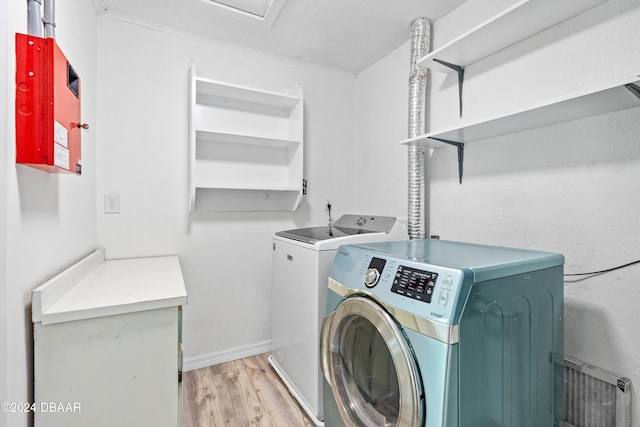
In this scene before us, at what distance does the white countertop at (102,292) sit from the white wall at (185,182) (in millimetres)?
426

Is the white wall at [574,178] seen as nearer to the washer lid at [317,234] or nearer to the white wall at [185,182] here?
the washer lid at [317,234]

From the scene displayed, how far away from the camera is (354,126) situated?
2840 millimetres

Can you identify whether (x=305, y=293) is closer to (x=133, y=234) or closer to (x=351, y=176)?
(x=133, y=234)

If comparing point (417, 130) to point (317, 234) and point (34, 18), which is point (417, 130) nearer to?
point (317, 234)

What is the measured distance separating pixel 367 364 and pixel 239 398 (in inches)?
39.4

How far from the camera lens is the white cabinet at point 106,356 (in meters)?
1.05

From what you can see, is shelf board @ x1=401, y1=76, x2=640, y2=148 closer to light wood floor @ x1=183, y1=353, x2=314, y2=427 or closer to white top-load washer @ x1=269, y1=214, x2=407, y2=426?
white top-load washer @ x1=269, y1=214, x2=407, y2=426

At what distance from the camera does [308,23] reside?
2045 millimetres

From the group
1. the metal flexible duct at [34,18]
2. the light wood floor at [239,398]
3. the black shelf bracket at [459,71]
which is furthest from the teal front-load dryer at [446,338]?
the metal flexible duct at [34,18]

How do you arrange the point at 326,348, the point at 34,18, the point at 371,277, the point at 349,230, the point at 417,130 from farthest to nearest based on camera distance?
1. the point at 349,230
2. the point at 417,130
3. the point at 326,348
4. the point at 371,277
5. the point at 34,18

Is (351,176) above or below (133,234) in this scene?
above

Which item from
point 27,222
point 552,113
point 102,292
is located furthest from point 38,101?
point 552,113

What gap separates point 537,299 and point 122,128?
2427 mm

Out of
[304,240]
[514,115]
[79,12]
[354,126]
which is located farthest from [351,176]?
[79,12]
